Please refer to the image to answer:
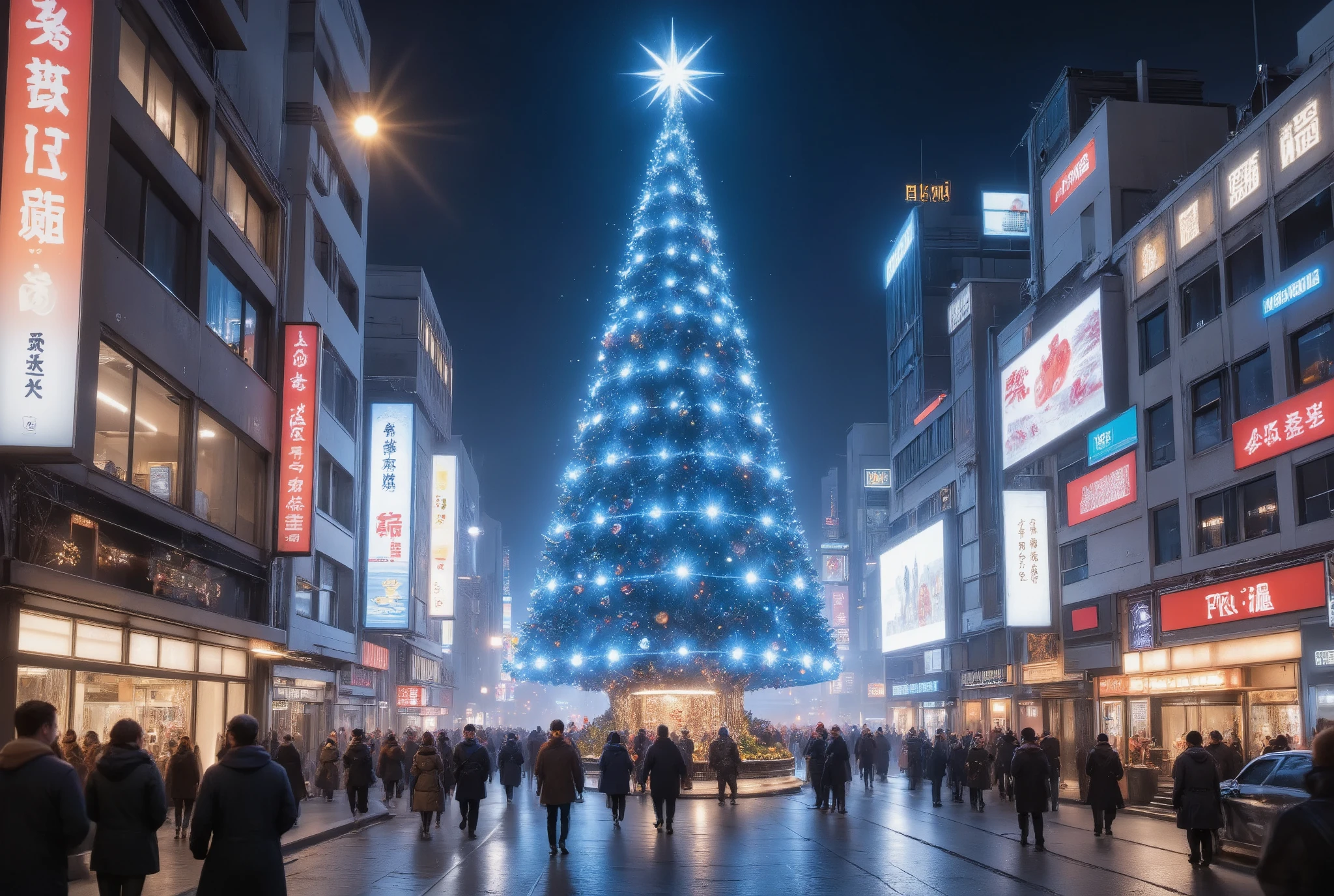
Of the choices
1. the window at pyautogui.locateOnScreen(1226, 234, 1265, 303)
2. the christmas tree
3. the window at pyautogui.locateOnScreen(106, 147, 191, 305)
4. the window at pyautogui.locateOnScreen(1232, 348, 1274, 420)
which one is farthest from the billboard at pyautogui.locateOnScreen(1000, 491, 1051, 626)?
the window at pyautogui.locateOnScreen(106, 147, 191, 305)

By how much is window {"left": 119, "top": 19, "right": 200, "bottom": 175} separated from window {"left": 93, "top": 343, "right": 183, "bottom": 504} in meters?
3.83

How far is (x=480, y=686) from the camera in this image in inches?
4604

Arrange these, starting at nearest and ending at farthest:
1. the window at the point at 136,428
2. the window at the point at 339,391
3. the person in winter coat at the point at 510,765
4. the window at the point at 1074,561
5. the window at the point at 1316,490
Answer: the window at the point at 136,428 → the window at the point at 1316,490 → the person in winter coat at the point at 510,765 → the window at the point at 339,391 → the window at the point at 1074,561

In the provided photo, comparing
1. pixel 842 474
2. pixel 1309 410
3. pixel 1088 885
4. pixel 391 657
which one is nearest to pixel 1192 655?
pixel 1309 410

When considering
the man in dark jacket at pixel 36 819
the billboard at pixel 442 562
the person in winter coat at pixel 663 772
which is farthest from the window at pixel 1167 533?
the billboard at pixel 442 562

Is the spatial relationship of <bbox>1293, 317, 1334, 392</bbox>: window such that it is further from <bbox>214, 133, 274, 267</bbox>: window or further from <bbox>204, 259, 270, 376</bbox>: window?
<bbox>214, 133, 274, 267</bbox>: window

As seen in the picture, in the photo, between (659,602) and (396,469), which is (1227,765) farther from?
(396,469)

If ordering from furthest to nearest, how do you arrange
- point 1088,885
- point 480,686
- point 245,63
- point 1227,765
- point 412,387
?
point 480,686 < point 412,387 < point 245,63 < point 1227,765 < point 1088,885

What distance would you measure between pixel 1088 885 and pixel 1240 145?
776 inches

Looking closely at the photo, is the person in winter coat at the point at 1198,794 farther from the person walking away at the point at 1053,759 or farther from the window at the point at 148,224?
the window at the point at 148,224

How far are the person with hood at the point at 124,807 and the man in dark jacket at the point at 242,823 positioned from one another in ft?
3.02

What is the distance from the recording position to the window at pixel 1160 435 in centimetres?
3247

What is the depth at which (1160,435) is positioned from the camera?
33156mm

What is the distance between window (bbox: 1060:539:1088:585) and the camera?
1511 inches
